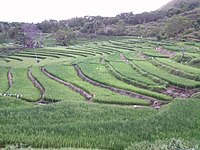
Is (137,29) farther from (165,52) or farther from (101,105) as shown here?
(101,105)

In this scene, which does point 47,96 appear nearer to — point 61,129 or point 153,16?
point 61,129

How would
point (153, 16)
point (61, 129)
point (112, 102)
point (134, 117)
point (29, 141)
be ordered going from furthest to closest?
point (153, 16) < point (112, 102) < point (134, 117) < point (61, 129) < point (29, 141)

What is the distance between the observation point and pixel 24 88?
45.7m

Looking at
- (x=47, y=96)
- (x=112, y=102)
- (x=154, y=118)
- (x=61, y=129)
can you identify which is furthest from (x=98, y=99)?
(x=61, y=129)

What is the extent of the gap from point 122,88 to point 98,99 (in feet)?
21.2

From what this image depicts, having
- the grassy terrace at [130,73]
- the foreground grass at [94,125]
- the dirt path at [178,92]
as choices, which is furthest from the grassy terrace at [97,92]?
the grassy terrace at [130,73]

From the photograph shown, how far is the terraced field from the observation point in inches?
966

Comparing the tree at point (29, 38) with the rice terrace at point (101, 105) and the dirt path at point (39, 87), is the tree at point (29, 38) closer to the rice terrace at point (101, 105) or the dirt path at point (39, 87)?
the rice terrace at point (101, 105)

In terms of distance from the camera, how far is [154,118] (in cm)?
2953

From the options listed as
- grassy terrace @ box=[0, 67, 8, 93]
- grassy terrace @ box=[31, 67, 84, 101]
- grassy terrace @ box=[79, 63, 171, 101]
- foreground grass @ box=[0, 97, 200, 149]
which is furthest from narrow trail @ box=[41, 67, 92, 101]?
grassy terrace @ box=[0, 67, 8, 93]

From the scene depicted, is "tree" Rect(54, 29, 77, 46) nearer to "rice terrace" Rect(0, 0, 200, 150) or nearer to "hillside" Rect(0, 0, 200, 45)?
"hillside" Rect(0, 0, 200, 45)

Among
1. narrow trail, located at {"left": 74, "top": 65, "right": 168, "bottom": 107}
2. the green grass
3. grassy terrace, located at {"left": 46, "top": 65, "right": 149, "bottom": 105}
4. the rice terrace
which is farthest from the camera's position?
the green grass

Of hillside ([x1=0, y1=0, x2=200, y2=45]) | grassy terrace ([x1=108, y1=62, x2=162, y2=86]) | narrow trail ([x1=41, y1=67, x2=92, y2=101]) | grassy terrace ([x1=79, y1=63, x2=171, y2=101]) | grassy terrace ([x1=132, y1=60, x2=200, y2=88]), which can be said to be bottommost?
narrow trail ([x1=41, y1=67, x2=92, y2=101])

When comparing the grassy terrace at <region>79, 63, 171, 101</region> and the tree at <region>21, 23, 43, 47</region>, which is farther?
the tree at <region>21, 23, 43, 47</region>
